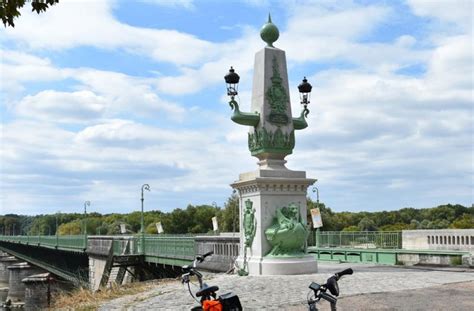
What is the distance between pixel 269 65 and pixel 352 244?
14.3m

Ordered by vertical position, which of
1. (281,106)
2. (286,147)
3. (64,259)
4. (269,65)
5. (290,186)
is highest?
(269,65)

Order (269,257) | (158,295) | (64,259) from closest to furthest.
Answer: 1. (158,295)
2. (269,257)
3. (64,259)

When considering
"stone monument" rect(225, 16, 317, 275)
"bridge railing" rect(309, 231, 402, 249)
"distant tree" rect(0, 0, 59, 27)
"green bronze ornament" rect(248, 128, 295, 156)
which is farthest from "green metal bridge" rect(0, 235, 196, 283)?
"distant tree" rect(0, 0, 59, 27)

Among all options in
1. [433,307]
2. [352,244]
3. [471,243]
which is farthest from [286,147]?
[352,244]

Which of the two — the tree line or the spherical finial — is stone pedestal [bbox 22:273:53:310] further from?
the spherical finial

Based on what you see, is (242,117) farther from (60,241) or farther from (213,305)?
(60,241)

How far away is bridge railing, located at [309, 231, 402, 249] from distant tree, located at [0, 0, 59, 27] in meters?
23.0

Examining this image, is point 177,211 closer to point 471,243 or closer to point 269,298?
point 471,243

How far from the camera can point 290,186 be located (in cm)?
1617

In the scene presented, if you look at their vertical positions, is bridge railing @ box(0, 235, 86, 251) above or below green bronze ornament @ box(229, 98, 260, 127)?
below

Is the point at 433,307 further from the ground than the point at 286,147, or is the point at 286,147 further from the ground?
the point at 286,147

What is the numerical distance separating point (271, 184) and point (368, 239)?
44.5ft

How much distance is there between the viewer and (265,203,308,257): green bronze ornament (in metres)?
15.6

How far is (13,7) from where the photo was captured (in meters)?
6.47
